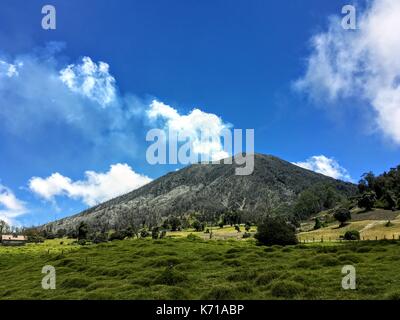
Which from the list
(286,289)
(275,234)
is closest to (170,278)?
(286,289)

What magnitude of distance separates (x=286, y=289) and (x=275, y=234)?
233ft

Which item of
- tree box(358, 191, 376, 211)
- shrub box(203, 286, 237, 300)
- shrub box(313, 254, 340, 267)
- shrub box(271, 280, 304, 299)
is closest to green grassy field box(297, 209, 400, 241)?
tree box(358, 191, 376, 211)

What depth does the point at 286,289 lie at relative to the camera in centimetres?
4234

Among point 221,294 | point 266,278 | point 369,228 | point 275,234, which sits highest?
point 369,228

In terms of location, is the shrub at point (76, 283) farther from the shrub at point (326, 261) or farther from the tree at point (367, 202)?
the tree at point (367, 202)

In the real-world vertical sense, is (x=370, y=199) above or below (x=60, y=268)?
above

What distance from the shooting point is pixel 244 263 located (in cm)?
6600

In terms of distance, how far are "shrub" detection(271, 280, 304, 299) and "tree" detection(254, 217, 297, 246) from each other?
68.8m

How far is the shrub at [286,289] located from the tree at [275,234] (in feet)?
226

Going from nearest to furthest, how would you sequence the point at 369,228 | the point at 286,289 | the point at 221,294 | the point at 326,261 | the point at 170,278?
the point at 221,294
the point at 286,289
the point at 170,278
the point at 326,261
the point at 369,228

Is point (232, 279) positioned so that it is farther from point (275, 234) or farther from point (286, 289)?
point (275, 234)

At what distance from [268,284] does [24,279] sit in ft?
156
